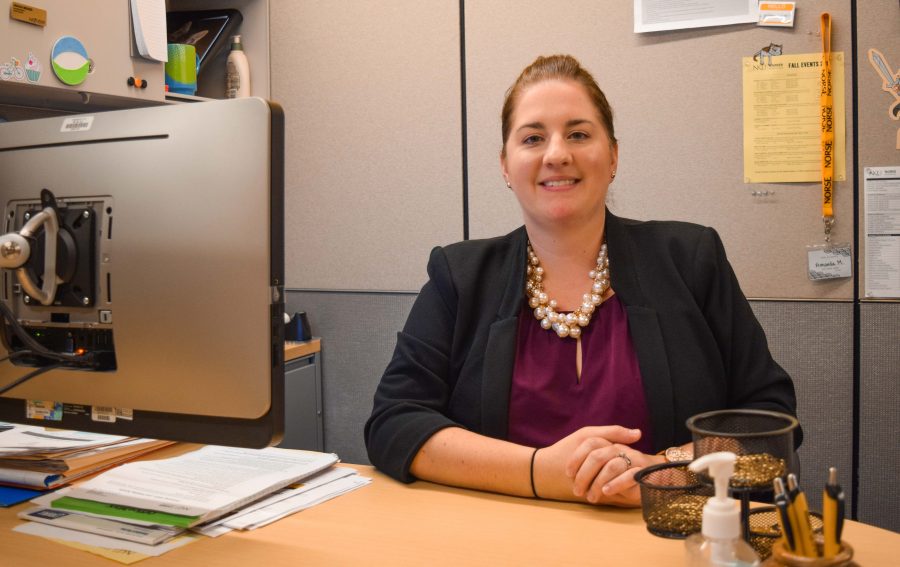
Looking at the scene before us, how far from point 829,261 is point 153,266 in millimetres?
1800

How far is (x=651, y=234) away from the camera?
154 cm

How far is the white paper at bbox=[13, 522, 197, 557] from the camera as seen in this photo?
3.23 ft

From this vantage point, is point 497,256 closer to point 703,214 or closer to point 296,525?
point 296,525

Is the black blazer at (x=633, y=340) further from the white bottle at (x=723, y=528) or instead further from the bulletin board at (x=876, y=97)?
the bulletin board at (x=876, y=97)

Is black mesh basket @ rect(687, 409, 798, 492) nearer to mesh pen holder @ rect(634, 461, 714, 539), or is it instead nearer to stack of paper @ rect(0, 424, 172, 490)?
mesh pen holder @ rect(634, 461, 714, 539)

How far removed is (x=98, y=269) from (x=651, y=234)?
3.21ft

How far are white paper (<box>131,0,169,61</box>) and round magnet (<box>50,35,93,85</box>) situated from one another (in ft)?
0.57

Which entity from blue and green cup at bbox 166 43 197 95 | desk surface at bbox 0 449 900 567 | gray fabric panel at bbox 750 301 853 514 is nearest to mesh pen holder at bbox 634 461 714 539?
desk surface at bbox 0 449 900 567

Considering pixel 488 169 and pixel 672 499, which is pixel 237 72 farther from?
pixel 672 499

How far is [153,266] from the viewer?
0.97 meters

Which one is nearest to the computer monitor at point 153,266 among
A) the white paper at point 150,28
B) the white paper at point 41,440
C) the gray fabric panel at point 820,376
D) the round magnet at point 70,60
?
the white paper at point 41,440

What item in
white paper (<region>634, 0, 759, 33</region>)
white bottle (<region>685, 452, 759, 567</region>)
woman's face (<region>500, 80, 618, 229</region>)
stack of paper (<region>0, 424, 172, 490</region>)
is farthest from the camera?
white paper (<region>634, 0, 759, 33</region>)

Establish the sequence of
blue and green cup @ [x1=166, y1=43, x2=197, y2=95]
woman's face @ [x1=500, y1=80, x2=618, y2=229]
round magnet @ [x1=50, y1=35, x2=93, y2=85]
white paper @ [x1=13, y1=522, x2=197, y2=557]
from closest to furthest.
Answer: white paper @ [x1=13, y1=522, x2=197, y2=557]
woman's face @ [x1=500, y1=80, x2=618, y2=229]
round magnet @ [x1=50, y1=35, x2=93, y2=85]
blue and green cup @ [x1=166, y1=43, x2=197, y2=95]

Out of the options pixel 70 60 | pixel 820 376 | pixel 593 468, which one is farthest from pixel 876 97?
pixel 70 60
